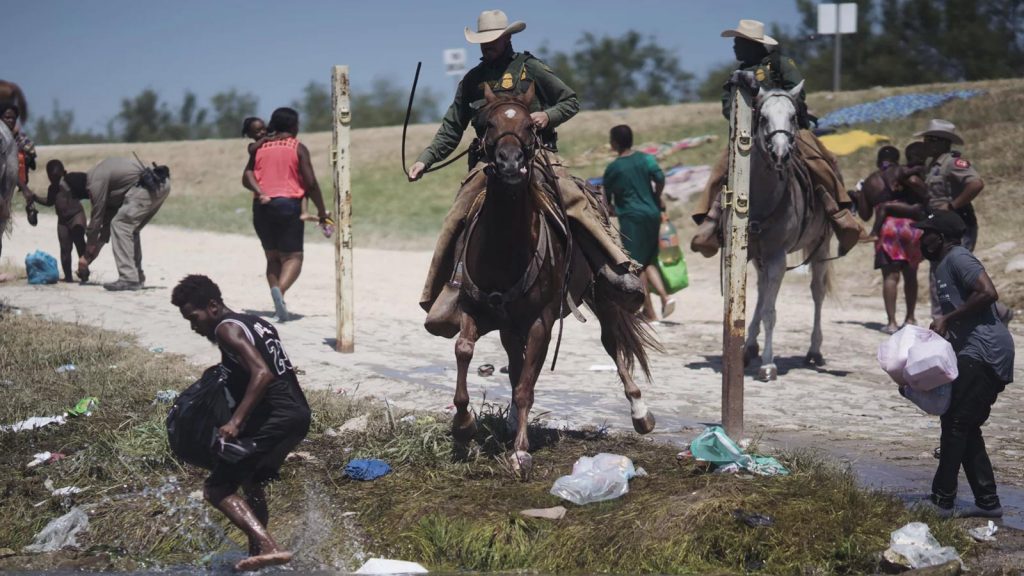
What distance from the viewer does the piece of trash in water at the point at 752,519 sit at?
620 cm

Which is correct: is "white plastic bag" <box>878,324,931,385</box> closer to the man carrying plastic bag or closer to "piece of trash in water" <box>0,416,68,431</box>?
the man carrying plastic bag

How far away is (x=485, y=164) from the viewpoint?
7.66 meters

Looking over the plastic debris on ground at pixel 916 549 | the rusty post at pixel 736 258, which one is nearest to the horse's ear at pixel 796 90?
the rusty post at pixel 736 258

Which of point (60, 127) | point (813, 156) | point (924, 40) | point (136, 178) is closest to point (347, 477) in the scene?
point (813, 156)

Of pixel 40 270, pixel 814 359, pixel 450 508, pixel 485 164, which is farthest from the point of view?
pixel 40 270

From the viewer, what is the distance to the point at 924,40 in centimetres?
5656

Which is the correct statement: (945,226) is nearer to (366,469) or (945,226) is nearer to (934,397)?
(934,397)

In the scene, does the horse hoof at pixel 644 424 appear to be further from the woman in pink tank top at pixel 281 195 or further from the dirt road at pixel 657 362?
the woman in pink tank top at pixel 281 195

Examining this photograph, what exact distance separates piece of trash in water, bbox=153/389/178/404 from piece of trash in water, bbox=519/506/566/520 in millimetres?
3562

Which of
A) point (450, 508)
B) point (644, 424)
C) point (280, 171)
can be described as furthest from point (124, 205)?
point (450, 508)

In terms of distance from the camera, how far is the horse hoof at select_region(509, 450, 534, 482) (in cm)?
710

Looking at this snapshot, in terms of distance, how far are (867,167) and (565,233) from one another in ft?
55.8

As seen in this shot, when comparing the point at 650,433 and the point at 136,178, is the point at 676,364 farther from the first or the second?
the point at 136,178

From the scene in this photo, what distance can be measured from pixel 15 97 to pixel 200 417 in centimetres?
848
